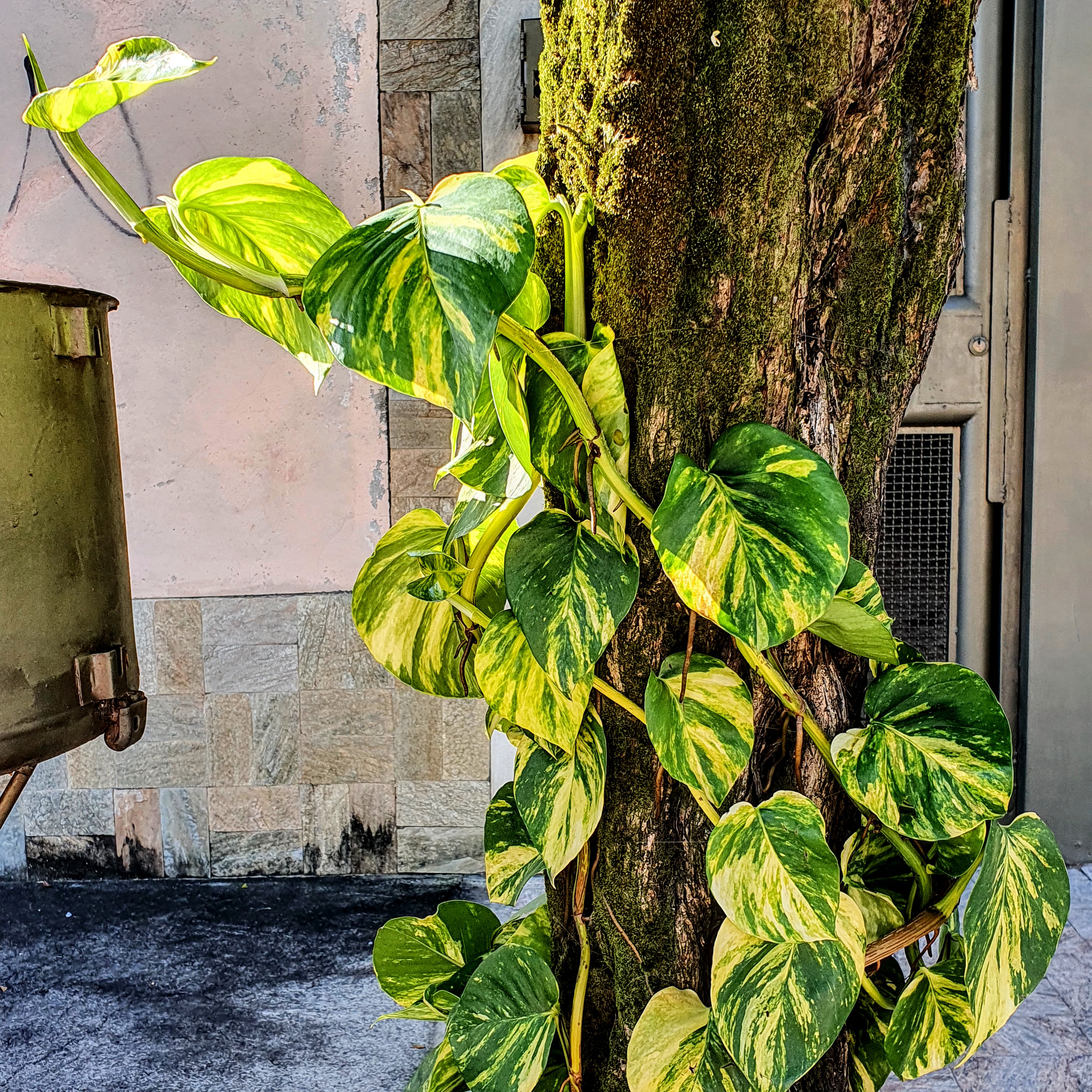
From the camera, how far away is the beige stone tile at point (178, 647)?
2.26 meters

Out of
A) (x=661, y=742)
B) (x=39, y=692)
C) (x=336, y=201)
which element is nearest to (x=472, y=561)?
(x=661, y=742)

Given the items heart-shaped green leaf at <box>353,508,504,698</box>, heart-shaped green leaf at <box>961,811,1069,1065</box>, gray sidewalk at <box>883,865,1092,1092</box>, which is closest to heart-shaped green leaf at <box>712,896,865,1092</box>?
heart-shaped green leaf at <box>961,811,1069,1065</box>

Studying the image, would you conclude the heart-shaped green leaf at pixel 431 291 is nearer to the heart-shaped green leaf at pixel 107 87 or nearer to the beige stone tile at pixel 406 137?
the heart-shaped green leaf at pixel 107 87

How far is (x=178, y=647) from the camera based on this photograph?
2266 millimetres

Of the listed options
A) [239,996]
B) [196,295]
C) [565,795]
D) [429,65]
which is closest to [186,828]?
[239,996]

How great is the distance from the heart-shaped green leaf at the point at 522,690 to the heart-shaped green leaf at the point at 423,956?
419 mm

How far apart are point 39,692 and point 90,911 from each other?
1.53 m

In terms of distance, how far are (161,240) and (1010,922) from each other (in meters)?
0.84

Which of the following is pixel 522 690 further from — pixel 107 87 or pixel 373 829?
pixel 373 829

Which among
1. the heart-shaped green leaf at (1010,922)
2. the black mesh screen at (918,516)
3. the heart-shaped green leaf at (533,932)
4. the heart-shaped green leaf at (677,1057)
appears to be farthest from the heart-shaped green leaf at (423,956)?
the black mesh screen at (918,516)

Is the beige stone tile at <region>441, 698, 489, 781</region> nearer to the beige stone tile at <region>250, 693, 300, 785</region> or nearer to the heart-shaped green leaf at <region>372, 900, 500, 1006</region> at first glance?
the beige stone tile at <region>250, 693, 300, 785</region>

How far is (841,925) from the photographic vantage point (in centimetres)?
71

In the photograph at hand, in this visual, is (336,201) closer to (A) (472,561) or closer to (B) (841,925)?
(A) (472,561)

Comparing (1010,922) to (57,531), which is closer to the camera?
(1010,922)
